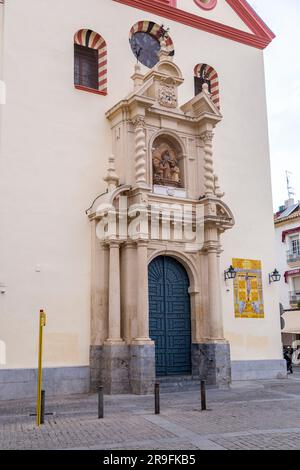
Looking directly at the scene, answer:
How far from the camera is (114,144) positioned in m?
16.5

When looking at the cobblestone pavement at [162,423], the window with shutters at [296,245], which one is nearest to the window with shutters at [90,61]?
the cobblestone pavement at [162,423]

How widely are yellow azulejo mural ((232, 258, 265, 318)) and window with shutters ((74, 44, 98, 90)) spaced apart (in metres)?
7.52

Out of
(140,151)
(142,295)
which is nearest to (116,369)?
(142,295)

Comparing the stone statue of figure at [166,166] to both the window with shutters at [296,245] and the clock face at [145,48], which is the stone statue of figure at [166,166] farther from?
the window with shutters at [296,245]

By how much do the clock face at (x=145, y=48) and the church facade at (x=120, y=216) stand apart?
0.06m

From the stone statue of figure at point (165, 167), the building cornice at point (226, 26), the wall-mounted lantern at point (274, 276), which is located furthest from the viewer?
the wall-mounted lantern at point (274, 276)

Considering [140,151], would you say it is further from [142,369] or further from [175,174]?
[142,369]

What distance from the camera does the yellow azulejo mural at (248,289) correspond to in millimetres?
18016

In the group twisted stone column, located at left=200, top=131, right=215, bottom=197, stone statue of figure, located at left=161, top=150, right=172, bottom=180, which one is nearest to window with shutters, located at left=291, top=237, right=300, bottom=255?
twisted stone column, located at left=200, top=131, right=215, bottom=197

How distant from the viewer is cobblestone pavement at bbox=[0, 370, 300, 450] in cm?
825

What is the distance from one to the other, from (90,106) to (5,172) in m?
3.57

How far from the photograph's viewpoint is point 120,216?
599 inches
